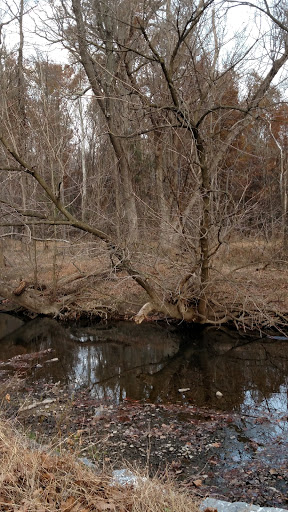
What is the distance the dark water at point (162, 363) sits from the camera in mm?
8109

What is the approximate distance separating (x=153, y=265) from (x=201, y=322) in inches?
93.9

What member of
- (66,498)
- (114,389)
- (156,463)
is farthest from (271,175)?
(66,498)

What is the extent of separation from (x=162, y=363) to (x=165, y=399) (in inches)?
83.5

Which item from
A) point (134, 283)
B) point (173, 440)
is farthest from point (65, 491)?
point (134, 283)

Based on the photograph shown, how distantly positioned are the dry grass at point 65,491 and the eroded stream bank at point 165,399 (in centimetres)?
66

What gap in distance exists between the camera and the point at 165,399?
26.2ft

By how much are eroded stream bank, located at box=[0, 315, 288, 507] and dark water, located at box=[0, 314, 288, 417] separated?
0.9 inches

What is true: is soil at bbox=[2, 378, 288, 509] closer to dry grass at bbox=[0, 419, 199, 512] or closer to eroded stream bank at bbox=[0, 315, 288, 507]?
eroded stream bank at bbox=[0, 315, 288, 507]

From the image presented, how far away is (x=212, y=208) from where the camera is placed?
1070 centimetres

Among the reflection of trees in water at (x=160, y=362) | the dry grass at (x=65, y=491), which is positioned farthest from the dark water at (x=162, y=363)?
the dry grass at (x=65, y=491)

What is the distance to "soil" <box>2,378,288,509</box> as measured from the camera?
16.5 feet

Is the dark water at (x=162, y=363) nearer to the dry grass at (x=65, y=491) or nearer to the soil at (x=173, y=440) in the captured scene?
the soil at (x=173, y=440)

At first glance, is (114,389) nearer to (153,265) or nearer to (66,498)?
(153,265)

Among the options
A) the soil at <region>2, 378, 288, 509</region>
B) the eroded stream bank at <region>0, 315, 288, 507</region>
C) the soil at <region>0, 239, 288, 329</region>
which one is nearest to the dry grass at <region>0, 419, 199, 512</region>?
the soil at <region>2, 378, 288, 509</region>
